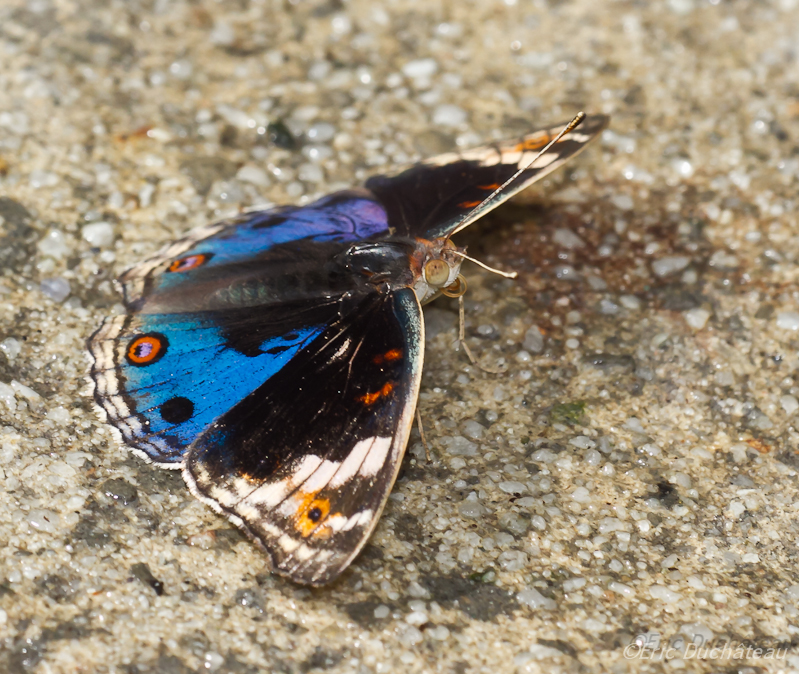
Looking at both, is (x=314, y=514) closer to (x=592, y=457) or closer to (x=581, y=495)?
(x=581, y=495)

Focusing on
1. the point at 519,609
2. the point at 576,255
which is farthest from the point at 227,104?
the point at 519,609

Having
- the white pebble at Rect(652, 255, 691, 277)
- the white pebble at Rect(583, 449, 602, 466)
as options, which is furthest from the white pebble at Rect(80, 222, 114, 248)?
the white pebble at Rect(652, 255, 691, 277)

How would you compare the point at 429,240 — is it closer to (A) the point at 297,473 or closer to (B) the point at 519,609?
(A) the point at 297,473

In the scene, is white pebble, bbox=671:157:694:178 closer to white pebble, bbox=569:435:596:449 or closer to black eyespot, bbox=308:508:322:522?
white pebble, bbox=569:435:596:449

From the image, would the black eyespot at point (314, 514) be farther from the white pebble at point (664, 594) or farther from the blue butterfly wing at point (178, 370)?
the white pebble at point (664, 594)

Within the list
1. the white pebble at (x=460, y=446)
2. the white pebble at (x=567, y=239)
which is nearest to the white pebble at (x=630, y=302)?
the white pebble at (x=567, y=239)

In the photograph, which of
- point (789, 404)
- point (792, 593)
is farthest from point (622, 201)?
point (792, 593)

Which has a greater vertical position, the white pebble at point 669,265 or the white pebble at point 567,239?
the white pebble at point 567,239
